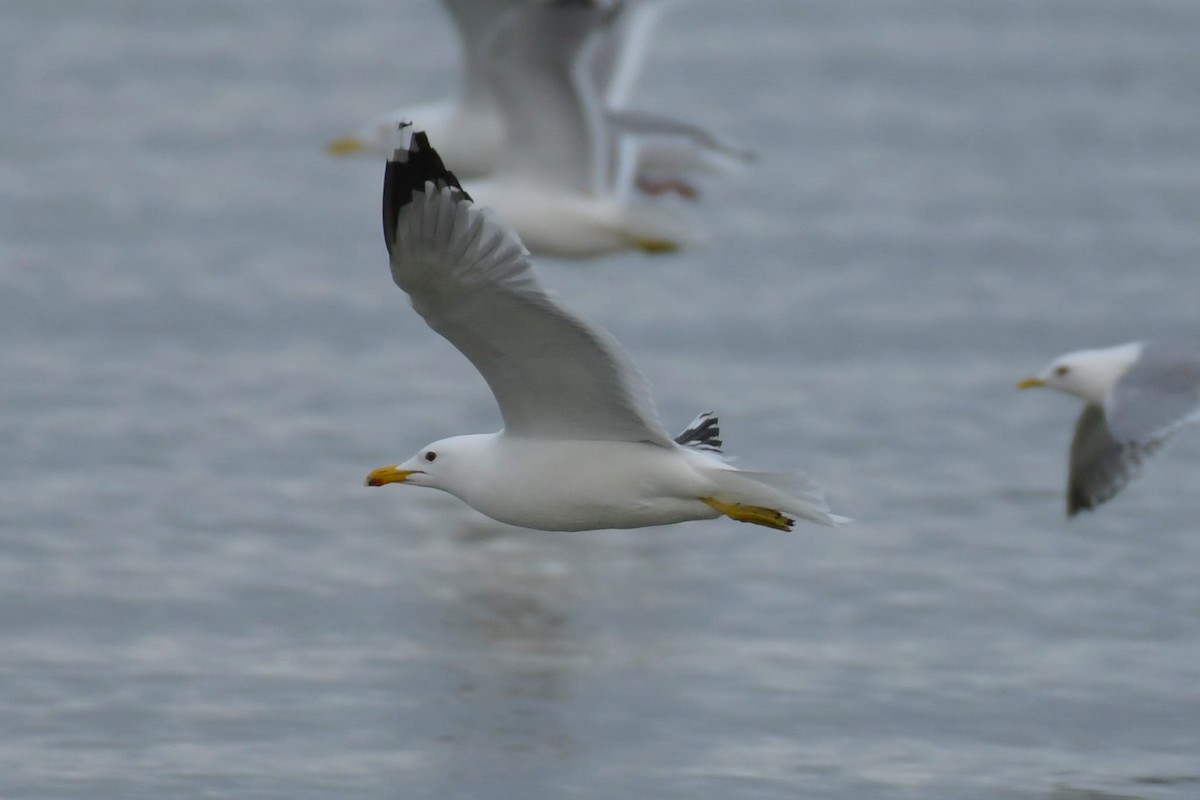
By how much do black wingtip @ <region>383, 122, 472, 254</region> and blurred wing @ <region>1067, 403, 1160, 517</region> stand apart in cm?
369

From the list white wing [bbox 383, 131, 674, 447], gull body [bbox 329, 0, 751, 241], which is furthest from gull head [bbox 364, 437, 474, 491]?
gull body [bbox 329, 0, 751, 241]

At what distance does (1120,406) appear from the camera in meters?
7.86

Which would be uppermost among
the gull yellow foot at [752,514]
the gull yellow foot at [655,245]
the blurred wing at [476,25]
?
the blurred wing at [476,25]

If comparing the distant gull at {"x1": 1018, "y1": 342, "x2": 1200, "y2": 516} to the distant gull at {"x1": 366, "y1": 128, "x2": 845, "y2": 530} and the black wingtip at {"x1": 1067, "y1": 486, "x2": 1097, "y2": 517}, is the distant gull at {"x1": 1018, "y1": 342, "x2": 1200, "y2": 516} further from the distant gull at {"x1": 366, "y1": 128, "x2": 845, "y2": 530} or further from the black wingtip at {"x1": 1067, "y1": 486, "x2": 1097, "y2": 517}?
the distant gull at {"x1": 366, "y1": 128, "x2": 845, "y2": 530}

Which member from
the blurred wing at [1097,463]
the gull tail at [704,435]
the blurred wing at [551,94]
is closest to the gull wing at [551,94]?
the blurred wing at [551,94]

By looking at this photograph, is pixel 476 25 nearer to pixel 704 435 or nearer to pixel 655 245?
pixel 655 245

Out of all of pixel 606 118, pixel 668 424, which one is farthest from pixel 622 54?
pixel 668 424

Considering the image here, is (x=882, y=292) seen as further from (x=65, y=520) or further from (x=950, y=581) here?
(x=65, y=520)

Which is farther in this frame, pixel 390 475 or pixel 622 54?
pixel 622 54

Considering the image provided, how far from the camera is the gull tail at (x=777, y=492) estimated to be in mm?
5887

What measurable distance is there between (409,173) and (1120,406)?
339cm

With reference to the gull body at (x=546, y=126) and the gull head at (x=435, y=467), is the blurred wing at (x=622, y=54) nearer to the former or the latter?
the gull body at (x=546, y=126)

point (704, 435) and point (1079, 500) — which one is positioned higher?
point (1079, 500)

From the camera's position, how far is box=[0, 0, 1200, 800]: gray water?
26.2ft
